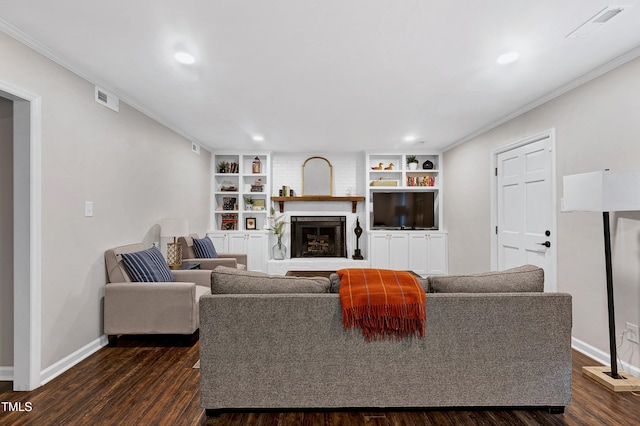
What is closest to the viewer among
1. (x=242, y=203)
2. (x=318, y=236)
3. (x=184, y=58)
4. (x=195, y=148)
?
(x=184, y=58)

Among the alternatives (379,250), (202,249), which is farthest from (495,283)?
(379,250)

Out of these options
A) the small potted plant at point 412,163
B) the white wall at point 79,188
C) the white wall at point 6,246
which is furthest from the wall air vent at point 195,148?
the small potted plant at point 412,163

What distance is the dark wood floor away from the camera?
6.36 feet

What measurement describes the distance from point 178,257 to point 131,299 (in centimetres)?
Result: 118

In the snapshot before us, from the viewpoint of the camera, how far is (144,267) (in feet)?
10.6

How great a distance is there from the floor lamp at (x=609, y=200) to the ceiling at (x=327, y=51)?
3.22 feet

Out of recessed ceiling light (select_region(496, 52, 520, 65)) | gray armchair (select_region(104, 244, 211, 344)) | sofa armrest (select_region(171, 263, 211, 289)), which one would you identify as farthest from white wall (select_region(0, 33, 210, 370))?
recessed ceiling light (select_region(496, 52, 520, 65))

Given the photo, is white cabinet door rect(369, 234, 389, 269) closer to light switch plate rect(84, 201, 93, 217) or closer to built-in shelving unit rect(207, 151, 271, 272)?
built-in shelving unit rect(207, 151, 271, 272)

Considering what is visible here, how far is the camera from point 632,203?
221cm

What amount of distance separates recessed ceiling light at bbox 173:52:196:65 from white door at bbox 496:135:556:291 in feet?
11.3

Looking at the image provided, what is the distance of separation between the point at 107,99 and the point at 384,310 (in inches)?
125

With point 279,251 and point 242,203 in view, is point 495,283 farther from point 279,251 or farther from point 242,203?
point 242,203

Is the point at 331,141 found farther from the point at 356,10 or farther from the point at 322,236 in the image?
the point at 356,10

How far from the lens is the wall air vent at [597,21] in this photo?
6.65 ft
